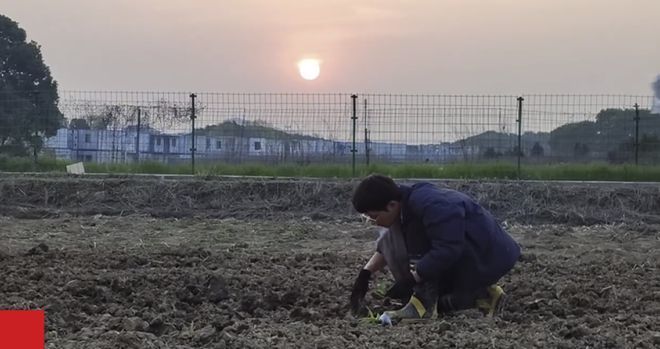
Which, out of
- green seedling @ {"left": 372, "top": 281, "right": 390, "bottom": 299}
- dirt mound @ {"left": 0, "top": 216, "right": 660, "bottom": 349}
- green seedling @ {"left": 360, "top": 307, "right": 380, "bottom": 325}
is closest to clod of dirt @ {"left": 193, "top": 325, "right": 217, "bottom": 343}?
dirt mound @ {"left": 0, "top": 216, "right": 660, "bottom": 349}

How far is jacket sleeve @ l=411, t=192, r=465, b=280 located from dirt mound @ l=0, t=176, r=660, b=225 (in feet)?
22.7

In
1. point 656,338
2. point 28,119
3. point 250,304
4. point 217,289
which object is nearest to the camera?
point 656,338

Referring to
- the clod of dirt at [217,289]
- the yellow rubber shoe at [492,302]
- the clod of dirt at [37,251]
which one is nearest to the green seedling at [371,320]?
the yellow rubber shoe at [492,302]

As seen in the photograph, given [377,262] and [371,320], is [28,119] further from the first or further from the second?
[371,320]

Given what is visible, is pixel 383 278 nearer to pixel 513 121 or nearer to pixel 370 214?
pixel 370 214

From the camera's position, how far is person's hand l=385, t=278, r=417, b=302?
192 inches

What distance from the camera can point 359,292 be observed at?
485cm

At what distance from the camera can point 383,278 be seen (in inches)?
238

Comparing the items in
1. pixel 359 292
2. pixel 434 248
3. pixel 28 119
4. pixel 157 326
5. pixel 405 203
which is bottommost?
pixel 157 326

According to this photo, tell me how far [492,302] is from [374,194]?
107cm

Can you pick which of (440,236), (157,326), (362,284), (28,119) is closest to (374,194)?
(440,236)

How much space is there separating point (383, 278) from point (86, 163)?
1404 centimetres

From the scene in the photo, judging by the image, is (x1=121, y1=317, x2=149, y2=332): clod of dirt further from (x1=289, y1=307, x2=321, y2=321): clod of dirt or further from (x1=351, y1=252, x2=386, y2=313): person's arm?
(x1=351, y1=252, x2=386, y2=313): person's arm

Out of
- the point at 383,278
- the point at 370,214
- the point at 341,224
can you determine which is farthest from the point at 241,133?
the point at 370,214
